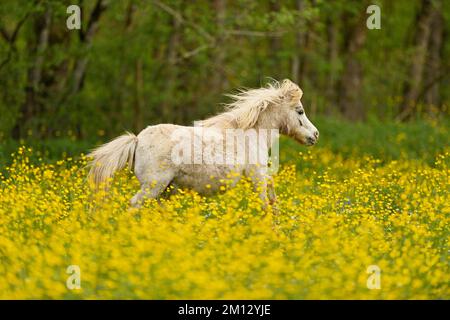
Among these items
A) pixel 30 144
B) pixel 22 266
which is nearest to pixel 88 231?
pixel 22 266

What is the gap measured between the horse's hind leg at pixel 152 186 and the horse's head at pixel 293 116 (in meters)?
1.78

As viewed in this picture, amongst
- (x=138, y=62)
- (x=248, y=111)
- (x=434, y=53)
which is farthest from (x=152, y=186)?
(x=434, y=53)

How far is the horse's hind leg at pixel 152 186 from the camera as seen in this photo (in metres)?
9.35

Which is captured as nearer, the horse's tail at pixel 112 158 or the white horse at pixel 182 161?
the white horse at pixel 182 161

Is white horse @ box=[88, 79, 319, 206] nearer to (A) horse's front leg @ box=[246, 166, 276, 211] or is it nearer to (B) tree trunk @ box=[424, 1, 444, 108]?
(A) horse's front leg @ box=[246, 166, 276, 211]

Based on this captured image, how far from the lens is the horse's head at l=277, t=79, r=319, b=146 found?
10.2 m

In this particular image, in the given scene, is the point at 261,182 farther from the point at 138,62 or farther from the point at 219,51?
the point at 219,51

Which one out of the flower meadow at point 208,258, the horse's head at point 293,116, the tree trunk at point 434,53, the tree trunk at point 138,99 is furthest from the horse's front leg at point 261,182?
the tree trunk at point 434,53

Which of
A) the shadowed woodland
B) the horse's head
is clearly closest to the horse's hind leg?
the horse's head

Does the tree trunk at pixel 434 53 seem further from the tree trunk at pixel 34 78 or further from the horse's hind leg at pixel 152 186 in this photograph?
the horse's hind leg at pixel 152 186

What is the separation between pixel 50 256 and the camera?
6.86 meters

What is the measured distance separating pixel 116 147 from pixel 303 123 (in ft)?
7.95

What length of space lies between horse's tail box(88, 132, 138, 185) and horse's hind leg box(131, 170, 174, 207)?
0.34 metres
